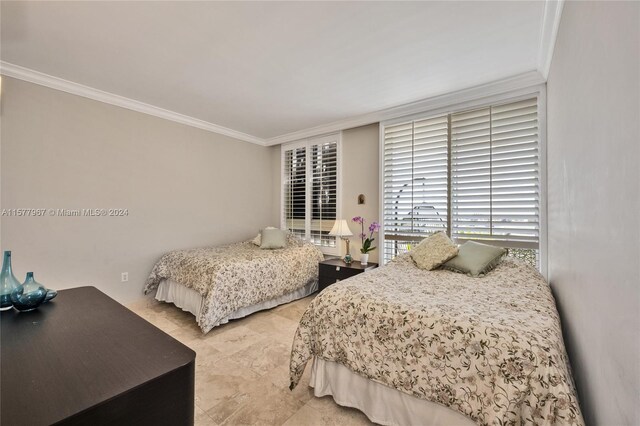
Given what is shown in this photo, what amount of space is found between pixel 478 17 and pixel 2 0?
128 inches

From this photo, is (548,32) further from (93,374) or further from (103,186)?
(103,186)

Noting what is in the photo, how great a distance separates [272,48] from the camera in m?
2.32

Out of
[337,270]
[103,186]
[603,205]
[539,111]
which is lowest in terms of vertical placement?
[337,270]

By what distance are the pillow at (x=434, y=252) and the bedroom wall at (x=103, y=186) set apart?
10.5 feet

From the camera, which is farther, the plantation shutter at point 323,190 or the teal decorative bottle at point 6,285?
the plantation shutter at point 323,190

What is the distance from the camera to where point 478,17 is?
6.40ft

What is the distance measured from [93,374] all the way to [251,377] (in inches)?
57.9

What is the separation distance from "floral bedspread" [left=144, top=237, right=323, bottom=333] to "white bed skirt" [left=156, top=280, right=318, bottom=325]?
0.33 ft

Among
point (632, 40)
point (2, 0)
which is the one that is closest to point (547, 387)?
point (632, 40)

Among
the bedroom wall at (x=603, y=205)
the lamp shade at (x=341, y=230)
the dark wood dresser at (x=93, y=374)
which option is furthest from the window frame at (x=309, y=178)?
the dark wood dresser at (x=93, y=374)

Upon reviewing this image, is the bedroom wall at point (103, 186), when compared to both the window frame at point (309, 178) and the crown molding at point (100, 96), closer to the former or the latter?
the crown molding at point (100, 96)

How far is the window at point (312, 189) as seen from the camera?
177 inches

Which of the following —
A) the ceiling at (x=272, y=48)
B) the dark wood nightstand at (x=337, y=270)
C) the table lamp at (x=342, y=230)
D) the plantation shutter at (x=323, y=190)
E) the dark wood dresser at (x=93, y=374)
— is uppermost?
the ceiling at (x=272, y=48)

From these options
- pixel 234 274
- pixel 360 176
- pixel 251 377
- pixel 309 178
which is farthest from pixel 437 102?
pixel 251 377
